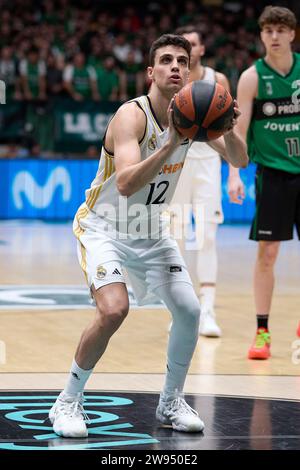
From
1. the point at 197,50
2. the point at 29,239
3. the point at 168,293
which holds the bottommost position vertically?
the point at 29,239

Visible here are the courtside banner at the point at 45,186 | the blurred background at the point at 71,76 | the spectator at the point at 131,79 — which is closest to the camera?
the courtside banner at the point at 45,186

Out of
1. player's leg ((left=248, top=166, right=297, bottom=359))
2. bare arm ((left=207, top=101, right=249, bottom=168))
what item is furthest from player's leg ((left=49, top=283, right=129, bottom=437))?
player's leg ((left=248, top=166, right=297, bottom=359))

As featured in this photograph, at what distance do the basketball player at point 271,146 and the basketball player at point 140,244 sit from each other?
6.56 feet

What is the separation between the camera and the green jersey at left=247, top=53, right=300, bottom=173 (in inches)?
294

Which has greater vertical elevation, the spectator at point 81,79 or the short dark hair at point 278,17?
Result: the short dark hair at point 278,17

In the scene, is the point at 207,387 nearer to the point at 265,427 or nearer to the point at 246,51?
the point at 265,427

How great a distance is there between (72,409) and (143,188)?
117 centimetres

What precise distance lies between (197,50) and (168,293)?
3313 millimetres

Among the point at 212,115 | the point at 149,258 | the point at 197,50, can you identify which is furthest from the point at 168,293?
the point at 197,50

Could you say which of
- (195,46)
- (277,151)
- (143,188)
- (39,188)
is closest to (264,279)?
(277,151)

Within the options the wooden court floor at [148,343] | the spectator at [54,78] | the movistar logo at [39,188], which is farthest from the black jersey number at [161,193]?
the spectator at [54,78]

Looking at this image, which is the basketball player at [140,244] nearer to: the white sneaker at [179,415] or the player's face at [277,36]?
the white sneaker at [179,415]

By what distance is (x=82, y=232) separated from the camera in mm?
5508

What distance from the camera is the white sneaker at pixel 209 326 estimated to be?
809cm
